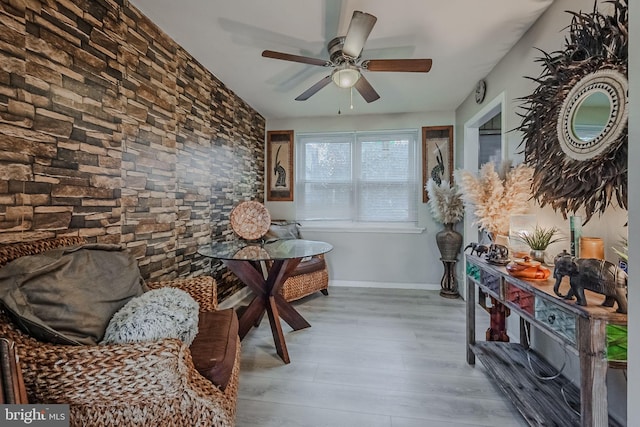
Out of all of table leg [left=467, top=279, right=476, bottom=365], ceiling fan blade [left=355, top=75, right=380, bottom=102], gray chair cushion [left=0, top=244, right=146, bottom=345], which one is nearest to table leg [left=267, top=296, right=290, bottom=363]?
gray chair cushion [left=0, top=244, right=146, bottom=345]

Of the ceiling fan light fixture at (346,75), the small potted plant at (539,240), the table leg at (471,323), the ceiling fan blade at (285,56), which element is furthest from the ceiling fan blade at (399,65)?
the table leg at (471,323)

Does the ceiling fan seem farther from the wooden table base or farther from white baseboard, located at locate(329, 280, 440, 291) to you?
white baseboard, located at locate(329, 280, 440, 291)

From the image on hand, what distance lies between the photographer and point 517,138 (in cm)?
213

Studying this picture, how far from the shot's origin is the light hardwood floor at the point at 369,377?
1519 mm

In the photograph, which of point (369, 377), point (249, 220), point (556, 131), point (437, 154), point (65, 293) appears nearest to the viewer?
point (65, 293)

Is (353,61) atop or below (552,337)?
atop

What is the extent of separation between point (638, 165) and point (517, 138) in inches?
70.3

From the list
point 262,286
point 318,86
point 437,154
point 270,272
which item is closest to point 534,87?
point 318,86

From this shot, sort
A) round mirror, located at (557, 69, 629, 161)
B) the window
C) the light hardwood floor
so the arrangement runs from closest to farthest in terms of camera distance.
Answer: round mirror, located at (557, 69, 629, 161) → the light hardwood floor → the window

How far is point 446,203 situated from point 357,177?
4.02ft

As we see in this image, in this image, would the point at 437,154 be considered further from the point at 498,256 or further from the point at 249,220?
the point at 249,220

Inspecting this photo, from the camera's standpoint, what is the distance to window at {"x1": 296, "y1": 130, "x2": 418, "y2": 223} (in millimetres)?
3893

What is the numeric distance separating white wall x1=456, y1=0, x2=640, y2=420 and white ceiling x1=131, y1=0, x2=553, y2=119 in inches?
3.8

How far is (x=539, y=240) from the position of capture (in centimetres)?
165
